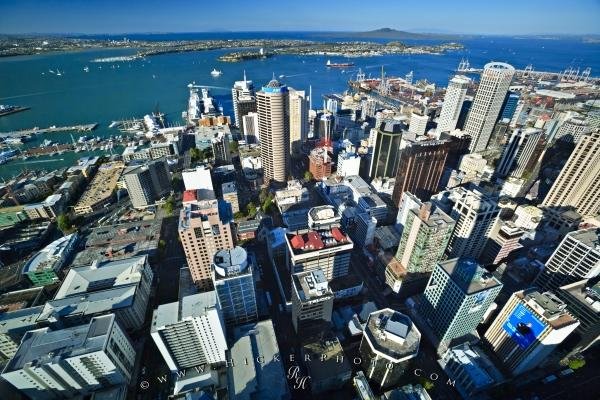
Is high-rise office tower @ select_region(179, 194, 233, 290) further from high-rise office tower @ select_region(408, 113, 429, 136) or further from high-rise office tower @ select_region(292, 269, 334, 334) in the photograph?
high-rise office tower @ select_region(408, 113, 429, 136)

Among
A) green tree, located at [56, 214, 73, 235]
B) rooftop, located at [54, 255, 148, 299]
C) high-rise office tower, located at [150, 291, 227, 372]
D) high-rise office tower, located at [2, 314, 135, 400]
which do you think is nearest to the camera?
high-rise office tower, located at [2, 314, 135, 400]

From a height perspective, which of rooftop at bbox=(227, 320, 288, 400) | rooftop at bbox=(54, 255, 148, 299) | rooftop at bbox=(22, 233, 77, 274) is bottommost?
rooftop at bbox=(22, 233, 77, 274)

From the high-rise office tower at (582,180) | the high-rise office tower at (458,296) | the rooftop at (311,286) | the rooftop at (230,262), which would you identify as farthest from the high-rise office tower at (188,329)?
the high-rise office tower at (582,180)

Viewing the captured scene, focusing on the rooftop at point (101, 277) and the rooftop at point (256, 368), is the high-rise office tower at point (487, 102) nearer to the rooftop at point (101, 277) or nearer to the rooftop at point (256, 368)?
the rooftop at point (256, 368)

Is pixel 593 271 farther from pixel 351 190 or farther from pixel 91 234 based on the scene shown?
pixel 91 234

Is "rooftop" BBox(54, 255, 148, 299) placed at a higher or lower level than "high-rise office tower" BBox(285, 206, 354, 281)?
lower

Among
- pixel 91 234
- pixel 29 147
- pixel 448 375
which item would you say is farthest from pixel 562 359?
pixel 29 147

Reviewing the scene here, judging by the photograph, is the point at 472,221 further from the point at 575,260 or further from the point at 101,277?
the point at 101,277

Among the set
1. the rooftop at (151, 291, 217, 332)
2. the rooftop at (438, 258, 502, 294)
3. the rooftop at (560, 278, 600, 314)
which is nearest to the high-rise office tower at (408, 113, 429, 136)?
the rooftop at (560, 278, 600, 314)
